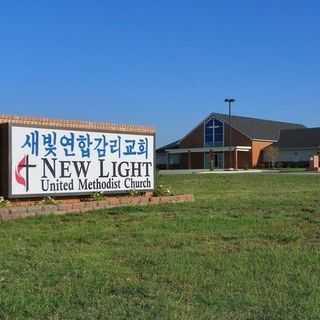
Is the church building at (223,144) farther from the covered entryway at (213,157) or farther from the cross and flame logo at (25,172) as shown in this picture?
the cross and flame logo at (25,172)

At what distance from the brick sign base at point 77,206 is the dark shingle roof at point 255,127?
225 feet

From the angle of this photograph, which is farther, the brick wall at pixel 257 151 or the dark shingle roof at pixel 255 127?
the dark shingle roof at pixel 255 127

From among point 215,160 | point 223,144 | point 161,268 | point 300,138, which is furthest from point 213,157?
point 161,268

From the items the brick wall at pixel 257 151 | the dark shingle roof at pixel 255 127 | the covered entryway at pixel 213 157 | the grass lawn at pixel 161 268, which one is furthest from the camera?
the dark shingle roof at pixel 255 127

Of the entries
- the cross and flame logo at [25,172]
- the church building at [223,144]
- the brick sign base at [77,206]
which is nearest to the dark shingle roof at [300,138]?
the church building at [223,144]

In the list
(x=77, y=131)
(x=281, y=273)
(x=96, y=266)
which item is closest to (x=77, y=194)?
(x=77, y=131)

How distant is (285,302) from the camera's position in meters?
5.80

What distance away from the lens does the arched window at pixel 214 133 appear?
87250 millimetres

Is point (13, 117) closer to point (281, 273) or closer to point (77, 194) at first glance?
point (77, 194)

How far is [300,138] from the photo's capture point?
84500 millimetres

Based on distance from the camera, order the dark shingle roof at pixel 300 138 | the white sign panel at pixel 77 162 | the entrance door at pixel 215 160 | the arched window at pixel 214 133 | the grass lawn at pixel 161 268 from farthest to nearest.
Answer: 1. the arched window at pixel 214 133
2. the entrance door at pixel 215 160
3. the dark shingle roof at pixel 300 138
4. the white sign panel at pixel 77 162
5. the grass lawn at pixel 161 268

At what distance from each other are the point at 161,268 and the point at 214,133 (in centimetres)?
8137

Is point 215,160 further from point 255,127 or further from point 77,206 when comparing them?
point 77,206

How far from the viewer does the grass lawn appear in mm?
5629
